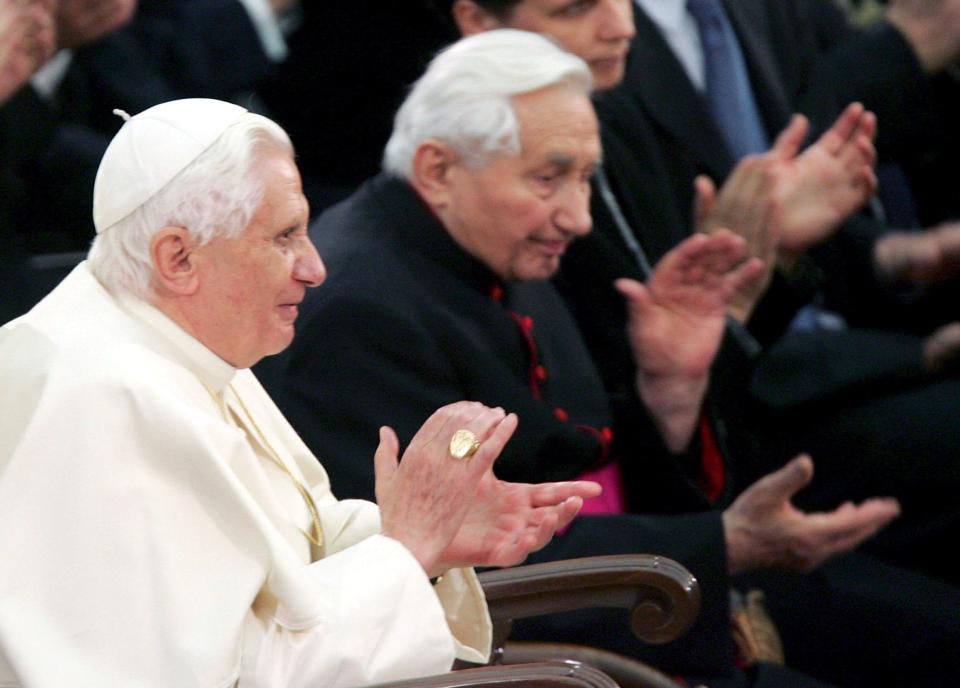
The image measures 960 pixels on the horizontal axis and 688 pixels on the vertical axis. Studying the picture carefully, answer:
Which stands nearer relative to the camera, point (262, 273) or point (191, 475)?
point (191, 475)

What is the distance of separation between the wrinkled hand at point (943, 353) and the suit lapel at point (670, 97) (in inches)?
31.1

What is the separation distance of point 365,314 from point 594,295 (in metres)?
0.92

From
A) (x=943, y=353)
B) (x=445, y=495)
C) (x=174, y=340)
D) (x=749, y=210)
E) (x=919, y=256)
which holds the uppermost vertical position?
(x=174, y=340)

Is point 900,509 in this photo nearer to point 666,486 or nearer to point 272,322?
point 666,486

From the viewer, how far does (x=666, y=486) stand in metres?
3.63

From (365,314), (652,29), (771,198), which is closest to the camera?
(365,314)

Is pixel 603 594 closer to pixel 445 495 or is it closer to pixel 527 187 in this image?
pixel 445 495

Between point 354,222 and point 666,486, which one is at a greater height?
point 354,222

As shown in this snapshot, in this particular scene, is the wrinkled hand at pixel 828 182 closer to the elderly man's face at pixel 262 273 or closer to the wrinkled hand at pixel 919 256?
the wrinkled hand at pixel 919 256

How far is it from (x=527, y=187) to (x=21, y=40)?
1.18 metres

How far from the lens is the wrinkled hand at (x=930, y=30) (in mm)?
5102

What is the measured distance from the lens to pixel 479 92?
3254mm

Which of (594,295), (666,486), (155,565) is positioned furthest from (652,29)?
(155,565)

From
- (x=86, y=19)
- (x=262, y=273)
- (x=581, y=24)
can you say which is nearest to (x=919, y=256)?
(x=581, y=24)
